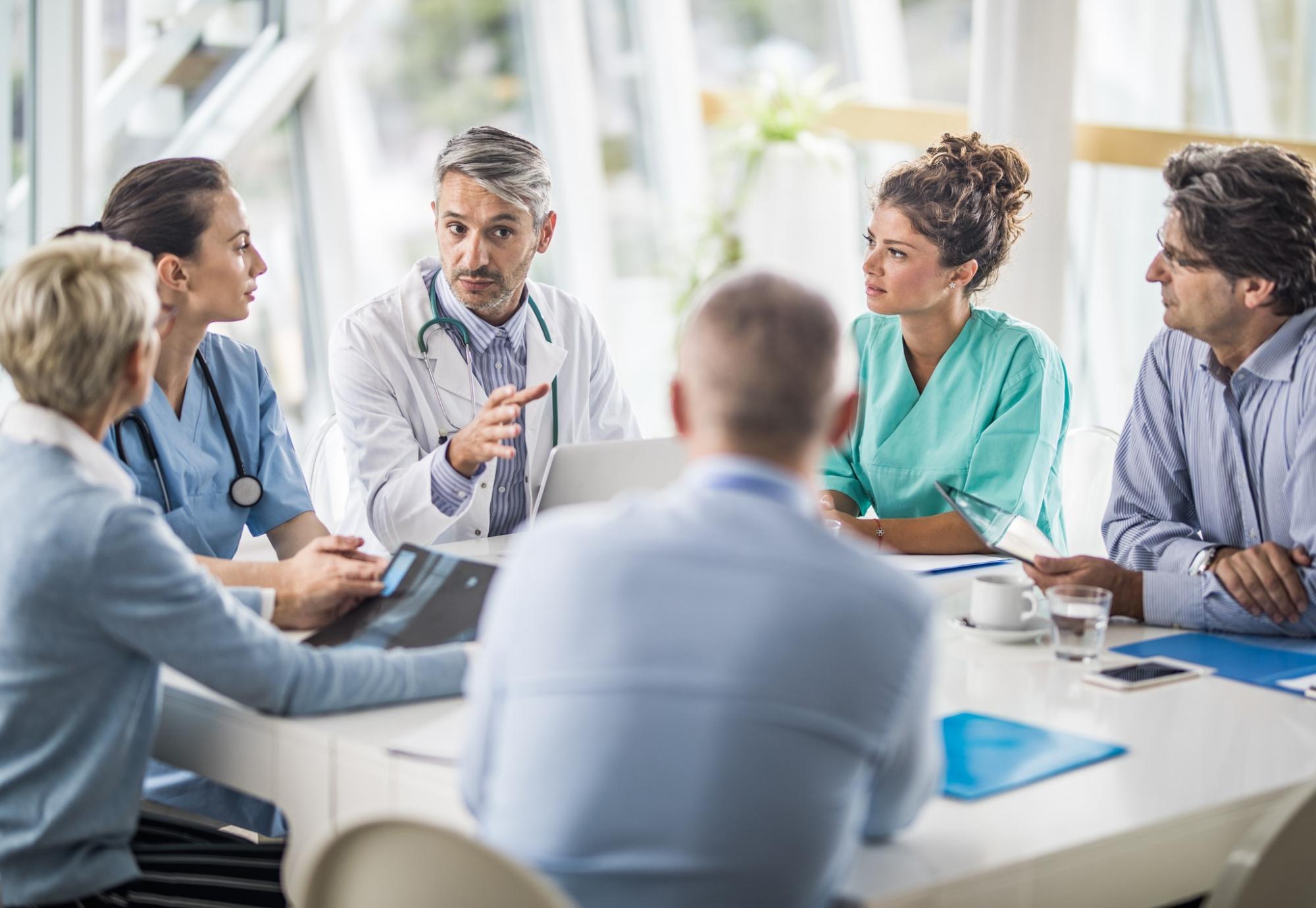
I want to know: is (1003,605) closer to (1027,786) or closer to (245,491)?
(1027,786)

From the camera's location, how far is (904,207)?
106 inches

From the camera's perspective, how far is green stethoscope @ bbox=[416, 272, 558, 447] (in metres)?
2.65

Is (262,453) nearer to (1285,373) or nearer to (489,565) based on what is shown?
(489,565)

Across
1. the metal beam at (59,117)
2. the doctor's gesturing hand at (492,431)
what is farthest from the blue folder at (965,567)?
the metal beam at (59,117)

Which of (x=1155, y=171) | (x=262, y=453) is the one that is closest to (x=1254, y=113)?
(x=1155, y=171)

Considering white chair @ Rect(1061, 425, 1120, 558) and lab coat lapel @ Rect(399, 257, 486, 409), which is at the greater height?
lab coat lapel @ Rect(399, 257, 486, 409)

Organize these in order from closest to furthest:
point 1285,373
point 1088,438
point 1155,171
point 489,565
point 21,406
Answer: point 21,406, point 489,565, point 1285,373, point 1088,438, point 1155,171

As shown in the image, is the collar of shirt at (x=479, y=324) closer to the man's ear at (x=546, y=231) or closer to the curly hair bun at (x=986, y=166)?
the man's ear at (x=546, y=231)

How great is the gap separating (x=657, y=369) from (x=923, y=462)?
13.1 feet

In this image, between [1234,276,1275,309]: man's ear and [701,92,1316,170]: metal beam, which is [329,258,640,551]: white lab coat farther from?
[701,92,1316,170]: metal beam

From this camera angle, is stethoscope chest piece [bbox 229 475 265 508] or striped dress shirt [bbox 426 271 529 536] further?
striped dress shirt [bbox 426 271 529 536]

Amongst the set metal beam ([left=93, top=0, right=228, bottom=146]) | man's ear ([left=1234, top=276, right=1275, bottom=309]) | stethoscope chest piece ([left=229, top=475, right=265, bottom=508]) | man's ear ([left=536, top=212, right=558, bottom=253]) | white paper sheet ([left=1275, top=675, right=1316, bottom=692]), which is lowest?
white paper sheet ([left=1275, top=675, right=1316, bottom=692])

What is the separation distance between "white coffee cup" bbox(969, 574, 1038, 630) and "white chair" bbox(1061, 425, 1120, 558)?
112cm

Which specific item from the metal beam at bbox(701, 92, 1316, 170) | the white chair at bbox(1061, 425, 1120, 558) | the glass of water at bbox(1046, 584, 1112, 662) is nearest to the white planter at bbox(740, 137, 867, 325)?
the metal beam at bbox(701, 92, 1316, 170)
